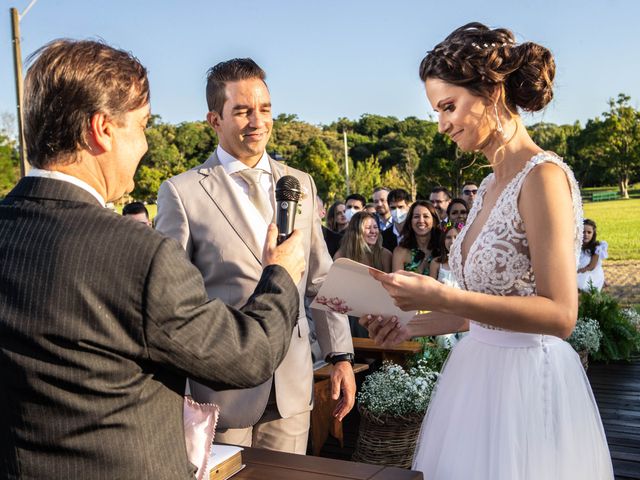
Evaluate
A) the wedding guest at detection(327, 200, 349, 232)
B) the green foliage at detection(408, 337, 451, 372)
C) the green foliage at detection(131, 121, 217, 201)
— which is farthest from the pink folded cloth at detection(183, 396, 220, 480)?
the green foliage at detection(131, 121, 217, 201)

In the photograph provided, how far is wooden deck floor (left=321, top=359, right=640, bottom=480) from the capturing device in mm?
4762

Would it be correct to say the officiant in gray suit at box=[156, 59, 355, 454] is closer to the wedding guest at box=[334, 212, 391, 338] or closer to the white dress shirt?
the white dress shirt

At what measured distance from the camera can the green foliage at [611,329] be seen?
745 cm

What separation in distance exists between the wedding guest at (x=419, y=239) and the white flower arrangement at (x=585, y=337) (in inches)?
70.0

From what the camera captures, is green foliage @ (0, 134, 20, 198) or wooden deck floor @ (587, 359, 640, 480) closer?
wooden deck floor @ (587, 359, 640, 480)

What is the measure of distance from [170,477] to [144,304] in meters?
0.40

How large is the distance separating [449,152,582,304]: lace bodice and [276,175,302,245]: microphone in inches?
28.6

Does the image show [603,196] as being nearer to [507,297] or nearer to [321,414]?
[321,414]

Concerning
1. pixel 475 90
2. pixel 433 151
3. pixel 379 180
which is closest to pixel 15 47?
pixel 475 90

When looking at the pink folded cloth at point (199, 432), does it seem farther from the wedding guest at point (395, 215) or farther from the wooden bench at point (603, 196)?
the wooden bench at point (603, 196)

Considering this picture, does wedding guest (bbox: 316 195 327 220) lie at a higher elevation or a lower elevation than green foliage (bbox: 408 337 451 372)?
higher

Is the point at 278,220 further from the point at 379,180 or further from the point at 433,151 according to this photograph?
the point at 379,180

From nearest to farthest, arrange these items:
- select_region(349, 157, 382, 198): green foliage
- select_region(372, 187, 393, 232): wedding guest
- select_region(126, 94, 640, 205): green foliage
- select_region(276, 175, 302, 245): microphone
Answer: select_region(276, 175, 302, 245): microphone < select_region(372, 187, 393, 232): wedding guest < select_region(126, 94, 640, 205): green foliage < select_region(349, 157, 382, 198): green foliage

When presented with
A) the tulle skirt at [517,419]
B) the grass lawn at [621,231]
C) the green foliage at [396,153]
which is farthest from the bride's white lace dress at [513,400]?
the green foliage at [396,153]
